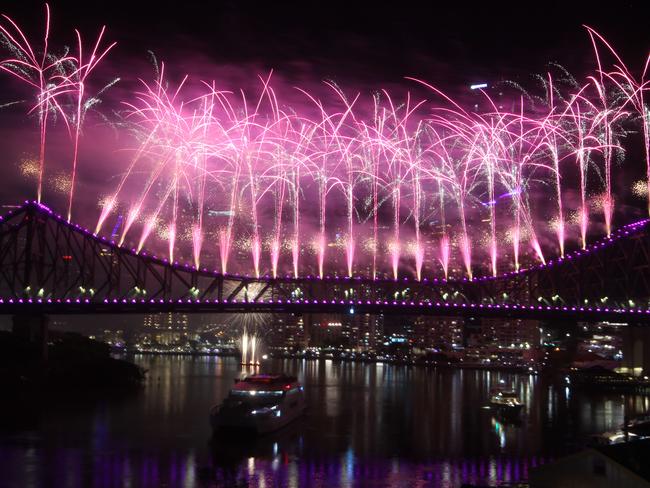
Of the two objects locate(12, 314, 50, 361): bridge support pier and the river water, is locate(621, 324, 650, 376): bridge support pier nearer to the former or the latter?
the river water

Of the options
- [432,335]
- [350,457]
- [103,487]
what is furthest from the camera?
[432,335]

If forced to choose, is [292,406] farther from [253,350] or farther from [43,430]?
[253,350]

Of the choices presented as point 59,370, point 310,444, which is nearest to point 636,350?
point 310,444

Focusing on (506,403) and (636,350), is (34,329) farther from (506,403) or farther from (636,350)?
(636,350)

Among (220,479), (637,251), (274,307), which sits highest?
(637,251)

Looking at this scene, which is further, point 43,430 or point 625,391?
point 625,391

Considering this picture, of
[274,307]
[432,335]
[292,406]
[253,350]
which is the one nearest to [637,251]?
[274,307]
